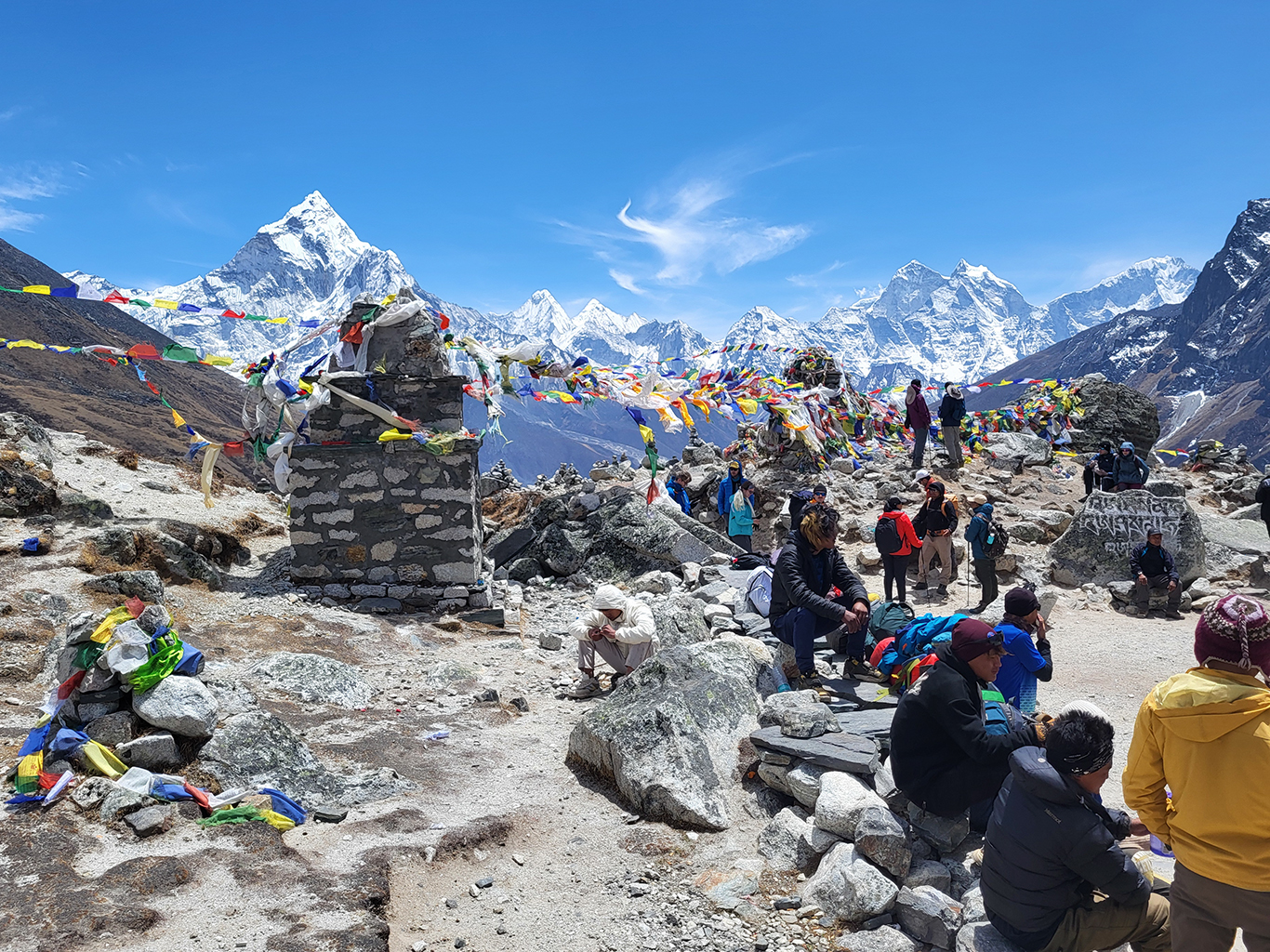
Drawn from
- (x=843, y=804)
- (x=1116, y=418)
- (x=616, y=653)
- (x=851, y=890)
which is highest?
(x=1116, y=418)

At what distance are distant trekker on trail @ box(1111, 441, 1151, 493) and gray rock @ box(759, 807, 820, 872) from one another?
1235 cm

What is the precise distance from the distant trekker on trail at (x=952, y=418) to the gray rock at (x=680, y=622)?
1036cm

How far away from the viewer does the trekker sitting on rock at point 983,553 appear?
9.59 m

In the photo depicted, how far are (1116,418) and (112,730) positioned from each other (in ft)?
92.8

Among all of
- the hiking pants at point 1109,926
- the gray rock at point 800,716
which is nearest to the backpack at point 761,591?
the gray rock at point 800,716

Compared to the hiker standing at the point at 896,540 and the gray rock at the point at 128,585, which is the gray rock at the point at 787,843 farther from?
the gray rock at the point at 128,585

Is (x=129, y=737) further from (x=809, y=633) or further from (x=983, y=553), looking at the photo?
(x=983, y=553)

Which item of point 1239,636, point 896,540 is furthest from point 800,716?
point 896,540

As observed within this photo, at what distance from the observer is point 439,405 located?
10523 mm

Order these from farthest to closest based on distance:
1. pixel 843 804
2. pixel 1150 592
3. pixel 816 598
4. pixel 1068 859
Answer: pixel 1150 592 < pixel 816 598 < pixel 843 804 < pixel 1068 859

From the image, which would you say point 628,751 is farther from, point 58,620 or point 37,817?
point 58,620

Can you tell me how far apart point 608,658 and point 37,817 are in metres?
4.47

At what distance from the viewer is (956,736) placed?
391 cm

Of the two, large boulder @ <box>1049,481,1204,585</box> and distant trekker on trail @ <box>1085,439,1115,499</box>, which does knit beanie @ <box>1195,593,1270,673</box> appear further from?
distant trekker on trail @ <box>1085,439,1115,499</box>
